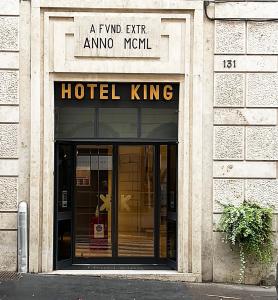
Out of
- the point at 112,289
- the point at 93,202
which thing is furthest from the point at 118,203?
the point at 112,289

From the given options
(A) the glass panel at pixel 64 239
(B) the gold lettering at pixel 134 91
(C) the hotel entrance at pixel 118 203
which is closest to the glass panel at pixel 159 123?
(C) the hotel entrance at pixel 118 203

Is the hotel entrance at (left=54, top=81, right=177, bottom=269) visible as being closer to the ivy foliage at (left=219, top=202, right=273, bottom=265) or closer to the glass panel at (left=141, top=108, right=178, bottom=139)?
the glass panel at (left=141, top=108, right=178, bottom=139)

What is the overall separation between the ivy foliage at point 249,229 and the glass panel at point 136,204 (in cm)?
155

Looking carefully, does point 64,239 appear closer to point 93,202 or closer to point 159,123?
point 93,202

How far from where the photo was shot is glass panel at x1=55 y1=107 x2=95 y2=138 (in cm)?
985

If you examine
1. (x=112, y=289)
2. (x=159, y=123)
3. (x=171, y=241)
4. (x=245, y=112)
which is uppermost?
(x=245, y=112)

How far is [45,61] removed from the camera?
951cm

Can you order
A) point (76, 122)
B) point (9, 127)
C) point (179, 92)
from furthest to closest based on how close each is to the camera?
1. point (76, 122)
2. point (179, 92)
3. point (9, 127)

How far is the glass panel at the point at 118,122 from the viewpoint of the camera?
32.4 feet

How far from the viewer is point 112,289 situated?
8.52 metres

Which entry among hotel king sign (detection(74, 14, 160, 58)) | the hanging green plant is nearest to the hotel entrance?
the hanging green plant

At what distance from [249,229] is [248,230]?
1.6 inches

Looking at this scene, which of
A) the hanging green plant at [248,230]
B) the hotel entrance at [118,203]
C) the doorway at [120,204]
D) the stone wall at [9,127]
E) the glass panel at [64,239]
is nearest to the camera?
the hanging green plant at [248,230]

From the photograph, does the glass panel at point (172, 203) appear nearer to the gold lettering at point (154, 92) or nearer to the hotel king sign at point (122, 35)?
the gold lettering at point (154, 92)
